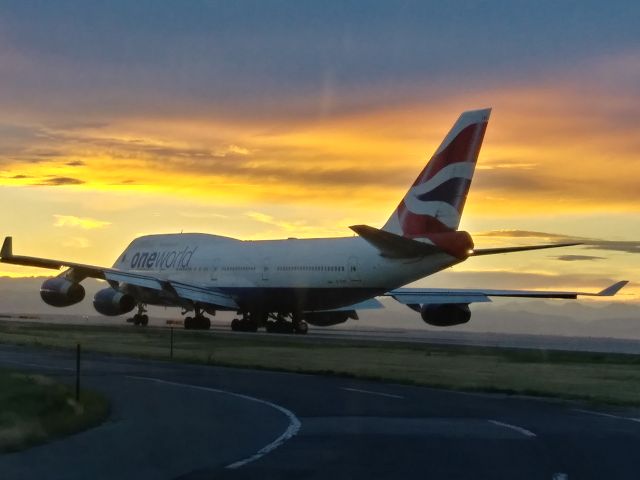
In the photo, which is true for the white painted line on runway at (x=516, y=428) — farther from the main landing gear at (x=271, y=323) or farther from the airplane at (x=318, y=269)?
the main landing gear at (x=271, y=323)

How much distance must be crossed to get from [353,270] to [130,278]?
11.6 metres

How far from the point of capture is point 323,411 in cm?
1891

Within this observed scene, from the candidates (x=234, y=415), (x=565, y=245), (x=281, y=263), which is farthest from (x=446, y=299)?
(x=234, y=415)

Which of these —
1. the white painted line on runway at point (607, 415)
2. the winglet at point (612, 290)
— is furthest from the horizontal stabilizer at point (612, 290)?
the white painted line on runway at point (607, 415)

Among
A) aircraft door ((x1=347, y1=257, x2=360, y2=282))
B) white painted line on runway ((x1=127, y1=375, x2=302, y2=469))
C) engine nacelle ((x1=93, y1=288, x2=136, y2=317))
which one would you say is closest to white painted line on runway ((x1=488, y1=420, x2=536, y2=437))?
white painted line on runway ((x1=127, y1=375, x2=302, y2=469))

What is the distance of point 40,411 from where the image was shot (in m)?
17.2

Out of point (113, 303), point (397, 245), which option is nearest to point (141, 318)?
point (113, 303)

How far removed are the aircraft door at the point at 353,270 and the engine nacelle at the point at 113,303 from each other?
13458mm

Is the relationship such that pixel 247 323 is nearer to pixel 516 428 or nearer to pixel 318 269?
pixel 318 269

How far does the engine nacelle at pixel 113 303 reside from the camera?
2224 inches

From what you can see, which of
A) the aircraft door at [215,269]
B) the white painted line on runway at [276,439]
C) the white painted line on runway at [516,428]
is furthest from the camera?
the aircraft door at [215,269]

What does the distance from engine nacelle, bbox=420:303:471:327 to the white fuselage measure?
3974 mm

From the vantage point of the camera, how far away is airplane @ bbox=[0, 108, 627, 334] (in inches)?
1731

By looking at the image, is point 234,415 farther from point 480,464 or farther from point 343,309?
point 343,309
